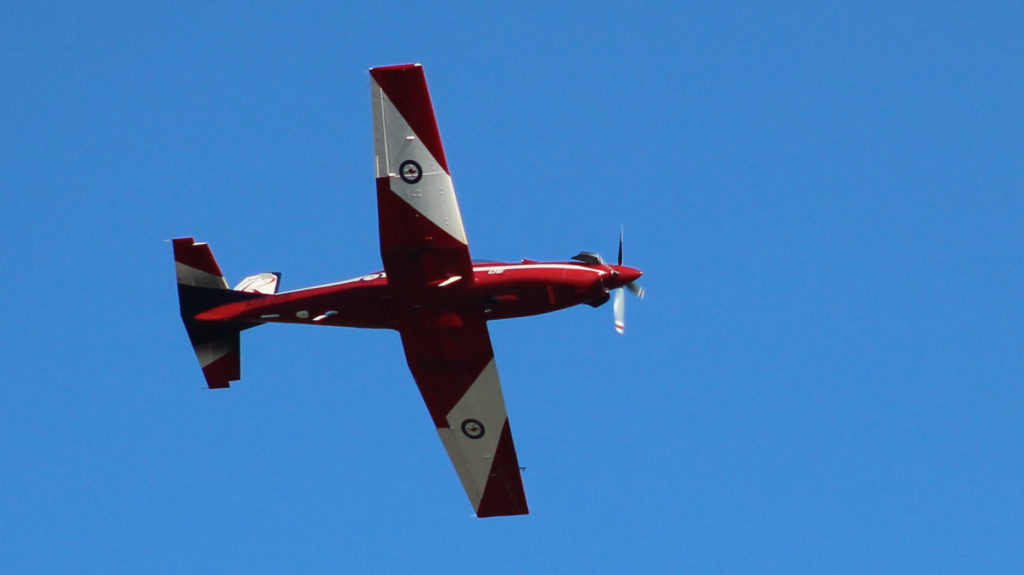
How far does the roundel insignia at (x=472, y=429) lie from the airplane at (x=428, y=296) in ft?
0.06

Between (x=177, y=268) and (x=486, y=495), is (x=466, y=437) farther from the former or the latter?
(x=177, y=268)

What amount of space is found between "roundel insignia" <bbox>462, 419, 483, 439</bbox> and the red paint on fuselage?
2.94m

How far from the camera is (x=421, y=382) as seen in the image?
26.6 m

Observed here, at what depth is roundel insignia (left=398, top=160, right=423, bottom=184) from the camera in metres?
23.6

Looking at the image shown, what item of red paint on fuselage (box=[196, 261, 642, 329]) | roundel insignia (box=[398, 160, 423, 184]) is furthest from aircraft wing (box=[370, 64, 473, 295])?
red paint on fuselage (box=[196, 261, 642, 329])

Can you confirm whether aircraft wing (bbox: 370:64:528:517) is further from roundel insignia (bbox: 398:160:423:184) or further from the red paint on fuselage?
the red paint on fuselage

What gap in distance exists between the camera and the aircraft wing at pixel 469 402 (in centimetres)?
2550

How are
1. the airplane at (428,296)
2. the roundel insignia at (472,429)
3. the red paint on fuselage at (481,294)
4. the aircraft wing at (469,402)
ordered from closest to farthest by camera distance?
the airplane at (428,296) < the red paint on fuselage at (481,294) < the aircraft wing at (469,402) < the roundel insignia at (472,429)

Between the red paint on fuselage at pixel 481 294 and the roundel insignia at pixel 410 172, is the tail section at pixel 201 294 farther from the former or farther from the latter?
the roundel insignia at pixel 410 172

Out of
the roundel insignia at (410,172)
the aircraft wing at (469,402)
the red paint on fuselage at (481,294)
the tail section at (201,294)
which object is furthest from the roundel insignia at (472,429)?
the roundel insignia at (410,172)

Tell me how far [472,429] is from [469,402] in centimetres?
67

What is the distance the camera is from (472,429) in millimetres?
→ 27359

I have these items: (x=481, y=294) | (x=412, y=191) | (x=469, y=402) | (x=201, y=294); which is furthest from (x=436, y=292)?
(x=201, y=294)

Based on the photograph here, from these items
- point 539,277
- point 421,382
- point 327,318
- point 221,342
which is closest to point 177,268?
point 221,342
